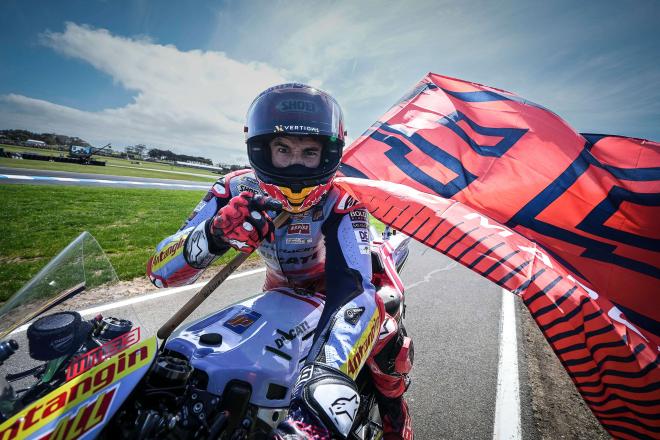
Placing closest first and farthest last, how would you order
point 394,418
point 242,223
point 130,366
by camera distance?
point 130,366, point 242,223, point 394,418

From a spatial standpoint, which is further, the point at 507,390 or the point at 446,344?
the point at 446,344

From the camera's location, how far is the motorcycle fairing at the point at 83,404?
2.72 feet

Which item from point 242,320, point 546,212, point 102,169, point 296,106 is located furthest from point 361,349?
point 102,169

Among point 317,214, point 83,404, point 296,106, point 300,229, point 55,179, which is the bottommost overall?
point 55,179

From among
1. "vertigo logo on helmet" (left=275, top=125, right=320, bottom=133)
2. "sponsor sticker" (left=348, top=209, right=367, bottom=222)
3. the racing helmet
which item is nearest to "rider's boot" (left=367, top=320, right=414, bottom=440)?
"sponsor sticker" (left=348, top=209, right=367, bottom=222)

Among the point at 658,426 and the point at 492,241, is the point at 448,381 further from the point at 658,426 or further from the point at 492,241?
the point at 492,241

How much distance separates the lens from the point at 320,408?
1.17 metres

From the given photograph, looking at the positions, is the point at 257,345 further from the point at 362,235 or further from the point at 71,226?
the point at 71,226

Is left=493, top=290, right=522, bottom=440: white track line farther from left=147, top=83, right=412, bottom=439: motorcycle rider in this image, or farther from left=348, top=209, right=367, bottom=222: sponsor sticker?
left=348, top=209, right=367, bottom=222: sponsor sticker

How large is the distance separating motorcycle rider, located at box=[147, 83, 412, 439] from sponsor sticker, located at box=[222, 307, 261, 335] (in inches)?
14.8

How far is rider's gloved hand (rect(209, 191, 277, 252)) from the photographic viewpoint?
1.59 meters

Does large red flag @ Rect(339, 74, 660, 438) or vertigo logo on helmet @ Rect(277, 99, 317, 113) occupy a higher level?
vertigo logo on helmet @ Rect(277, 99, 317, 113)

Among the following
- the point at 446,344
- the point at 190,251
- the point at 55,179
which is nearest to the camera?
the point at 190,251

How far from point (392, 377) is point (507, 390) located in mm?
1788
